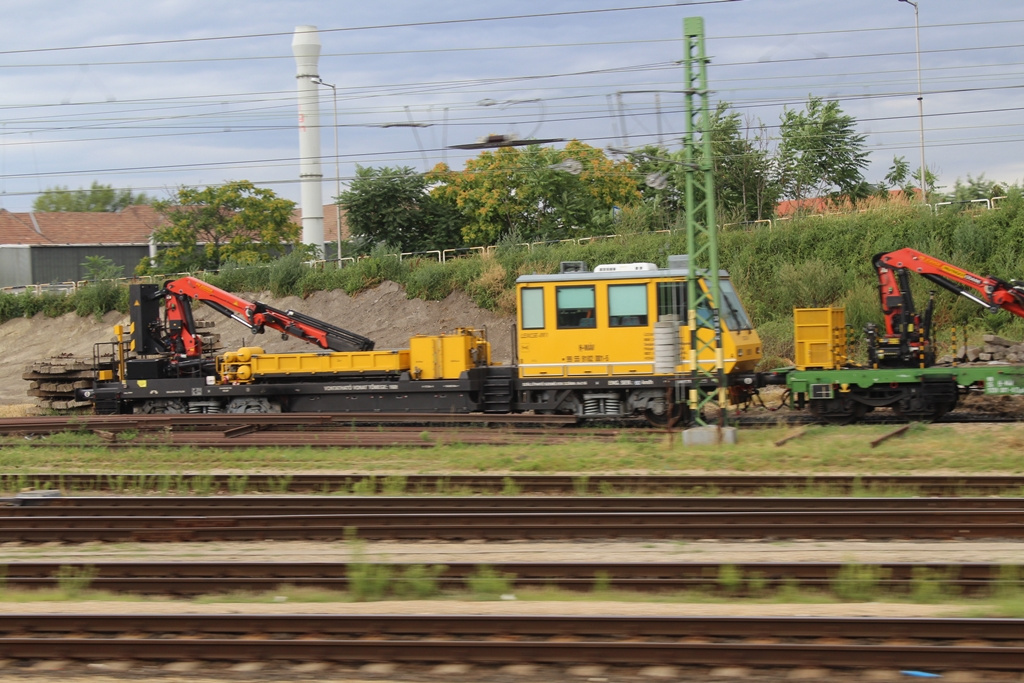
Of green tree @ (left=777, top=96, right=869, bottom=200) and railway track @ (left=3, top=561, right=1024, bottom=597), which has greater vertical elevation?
green tree @ (left=777, top=96, right=869, bottom=200)

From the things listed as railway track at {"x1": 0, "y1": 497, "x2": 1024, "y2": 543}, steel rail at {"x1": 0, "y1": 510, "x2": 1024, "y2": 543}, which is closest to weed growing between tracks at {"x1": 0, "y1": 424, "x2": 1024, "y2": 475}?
railway track at {"x1": 0, "y1": 497, "x2": 1024, "y2": 543}

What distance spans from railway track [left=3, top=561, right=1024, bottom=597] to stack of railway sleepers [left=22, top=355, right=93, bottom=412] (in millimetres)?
18534

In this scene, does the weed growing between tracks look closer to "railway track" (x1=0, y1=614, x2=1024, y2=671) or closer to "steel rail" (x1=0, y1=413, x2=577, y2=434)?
"steel rail" (x1=0, y1=413, x2=577, y2=434)

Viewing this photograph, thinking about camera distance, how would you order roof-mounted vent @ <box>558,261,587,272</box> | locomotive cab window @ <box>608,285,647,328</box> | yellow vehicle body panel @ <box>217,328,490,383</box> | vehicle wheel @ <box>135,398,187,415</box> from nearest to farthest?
locomotive cab window @ <box>608,285,647,328</box>, roof-mounted vent @ <box>558,261,587,272</box>, yellow vehicle body panel @ <box>217,328,490,383</box>, vehicle wheel @ <box>135,398,187,415</box>

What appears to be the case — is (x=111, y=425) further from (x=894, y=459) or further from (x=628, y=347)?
(x=894, y=459)

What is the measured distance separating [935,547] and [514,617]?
502cm

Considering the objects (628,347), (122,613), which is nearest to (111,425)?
(628,347)

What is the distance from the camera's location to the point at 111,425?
20.6 metres

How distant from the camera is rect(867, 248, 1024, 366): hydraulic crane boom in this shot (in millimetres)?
19359

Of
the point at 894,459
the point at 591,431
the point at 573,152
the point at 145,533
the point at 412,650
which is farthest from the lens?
the point at 573,152

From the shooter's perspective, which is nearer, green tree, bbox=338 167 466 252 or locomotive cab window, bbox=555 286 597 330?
locomotive cab window, bbox=555 286 597 330

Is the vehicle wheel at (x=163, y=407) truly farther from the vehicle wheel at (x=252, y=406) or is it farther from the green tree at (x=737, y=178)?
the green tree at (x=737, y=178)

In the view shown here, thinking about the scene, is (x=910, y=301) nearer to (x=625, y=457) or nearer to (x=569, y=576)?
(x=625, y=457)

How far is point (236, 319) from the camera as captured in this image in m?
23.5
